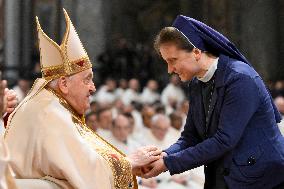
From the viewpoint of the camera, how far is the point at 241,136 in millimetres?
3951

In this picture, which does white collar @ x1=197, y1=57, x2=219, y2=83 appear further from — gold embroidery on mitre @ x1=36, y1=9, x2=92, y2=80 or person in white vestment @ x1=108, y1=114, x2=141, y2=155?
person in white vestment @ x1=108, y1=114, x2=141, y2=155

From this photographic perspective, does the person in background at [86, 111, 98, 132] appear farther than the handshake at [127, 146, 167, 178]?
Yes

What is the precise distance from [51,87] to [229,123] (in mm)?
1040

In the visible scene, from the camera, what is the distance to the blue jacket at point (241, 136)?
3.90 m

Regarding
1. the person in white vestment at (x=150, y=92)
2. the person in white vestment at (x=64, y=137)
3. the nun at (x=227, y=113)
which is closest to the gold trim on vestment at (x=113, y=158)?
the person in white vestment at (x=64, y=137)

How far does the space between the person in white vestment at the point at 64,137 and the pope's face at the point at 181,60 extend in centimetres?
50

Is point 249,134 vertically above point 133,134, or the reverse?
point 249,134

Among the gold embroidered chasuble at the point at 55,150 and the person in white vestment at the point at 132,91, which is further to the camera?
the person in white vestment at the point at 132,91

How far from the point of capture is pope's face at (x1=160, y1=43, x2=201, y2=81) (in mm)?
3980

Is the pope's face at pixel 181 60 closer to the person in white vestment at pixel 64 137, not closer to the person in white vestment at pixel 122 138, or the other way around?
the person in white vestment at pixel 64 137

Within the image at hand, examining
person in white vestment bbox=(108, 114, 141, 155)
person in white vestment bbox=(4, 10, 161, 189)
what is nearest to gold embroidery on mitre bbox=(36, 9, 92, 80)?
person in white vestment bbox=(4, 10, 161, 189)

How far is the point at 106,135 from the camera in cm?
895

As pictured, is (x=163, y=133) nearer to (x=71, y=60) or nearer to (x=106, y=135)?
(x=106, y=135)

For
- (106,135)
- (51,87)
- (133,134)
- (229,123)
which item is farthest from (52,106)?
(133,134)
